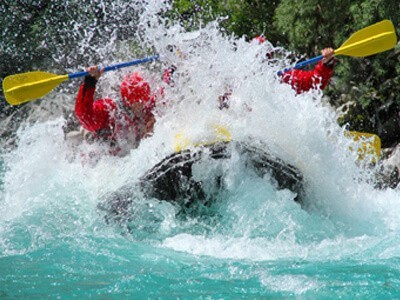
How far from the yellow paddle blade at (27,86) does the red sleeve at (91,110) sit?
21cm

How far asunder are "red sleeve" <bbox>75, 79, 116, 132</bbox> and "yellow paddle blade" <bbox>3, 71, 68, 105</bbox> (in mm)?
209

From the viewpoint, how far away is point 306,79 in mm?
4734

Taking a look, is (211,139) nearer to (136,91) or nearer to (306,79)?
(136,91)

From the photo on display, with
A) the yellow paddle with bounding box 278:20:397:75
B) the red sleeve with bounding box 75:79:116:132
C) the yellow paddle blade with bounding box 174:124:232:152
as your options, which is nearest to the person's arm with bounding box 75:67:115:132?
the red sleeve with bounding box 75:79:116:132

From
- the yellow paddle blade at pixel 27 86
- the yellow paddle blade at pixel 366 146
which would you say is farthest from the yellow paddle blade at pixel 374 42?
the yellow paddle blade at pixel 27 86

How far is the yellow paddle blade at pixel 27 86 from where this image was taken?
14.5 ft

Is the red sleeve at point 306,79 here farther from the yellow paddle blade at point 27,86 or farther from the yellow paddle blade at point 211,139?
the yellow paddle blade at point 27,86

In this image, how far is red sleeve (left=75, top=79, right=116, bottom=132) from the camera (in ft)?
14.4

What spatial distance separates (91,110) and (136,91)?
0.38m

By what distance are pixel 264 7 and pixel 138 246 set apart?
5.63 m

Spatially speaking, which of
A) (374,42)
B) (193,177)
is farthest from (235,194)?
(374,42)

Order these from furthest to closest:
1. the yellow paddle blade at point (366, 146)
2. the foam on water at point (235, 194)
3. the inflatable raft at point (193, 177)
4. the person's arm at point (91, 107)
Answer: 1. the yellow paddle blade at point (366, 146)
2. the person's arm at point (91, 107)
3. the inflatable raft at point (193, 177)
4. the foam on water at point (235, 194)

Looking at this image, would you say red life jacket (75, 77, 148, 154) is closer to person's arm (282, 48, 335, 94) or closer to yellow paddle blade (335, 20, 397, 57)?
person's arm (282, 48, 335, 94)

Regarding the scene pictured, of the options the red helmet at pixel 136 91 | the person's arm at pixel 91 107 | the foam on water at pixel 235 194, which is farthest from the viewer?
the red helmet at pixel 136 91
